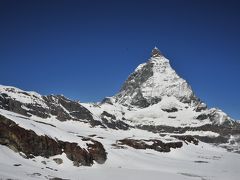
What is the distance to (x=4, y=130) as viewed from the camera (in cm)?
5425

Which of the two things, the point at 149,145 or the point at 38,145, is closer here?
the point at 38,145

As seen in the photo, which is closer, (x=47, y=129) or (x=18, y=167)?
(x=18, y=167)

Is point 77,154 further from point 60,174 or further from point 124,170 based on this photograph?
point 60,174

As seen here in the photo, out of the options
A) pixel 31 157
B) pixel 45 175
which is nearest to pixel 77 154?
pixel 31 157

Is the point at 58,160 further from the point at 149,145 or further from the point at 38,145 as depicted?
the point at 149,145

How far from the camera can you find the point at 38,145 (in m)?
56.8

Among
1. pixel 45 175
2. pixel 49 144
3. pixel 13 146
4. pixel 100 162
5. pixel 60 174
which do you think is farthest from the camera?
pixel 100 162

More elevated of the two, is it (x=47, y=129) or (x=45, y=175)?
(x=47, y=129)

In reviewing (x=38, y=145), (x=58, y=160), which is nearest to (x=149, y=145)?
(x=58, y=160)

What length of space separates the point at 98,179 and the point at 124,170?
460 inches

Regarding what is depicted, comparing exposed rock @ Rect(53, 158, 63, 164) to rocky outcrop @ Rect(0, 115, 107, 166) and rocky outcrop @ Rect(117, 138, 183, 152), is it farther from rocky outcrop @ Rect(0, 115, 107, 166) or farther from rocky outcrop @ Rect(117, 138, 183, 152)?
rocky outcrop @ Rect(117, 138, 183, 152)

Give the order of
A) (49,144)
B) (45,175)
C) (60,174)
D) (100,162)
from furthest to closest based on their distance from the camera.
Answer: (100,162)
(49,144)
(60,174)
(45,175)

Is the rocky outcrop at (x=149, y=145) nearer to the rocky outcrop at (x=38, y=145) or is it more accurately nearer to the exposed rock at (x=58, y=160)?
the rocky outcrop at (x=38, y=145)

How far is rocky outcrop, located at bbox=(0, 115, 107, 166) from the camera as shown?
5366cm
